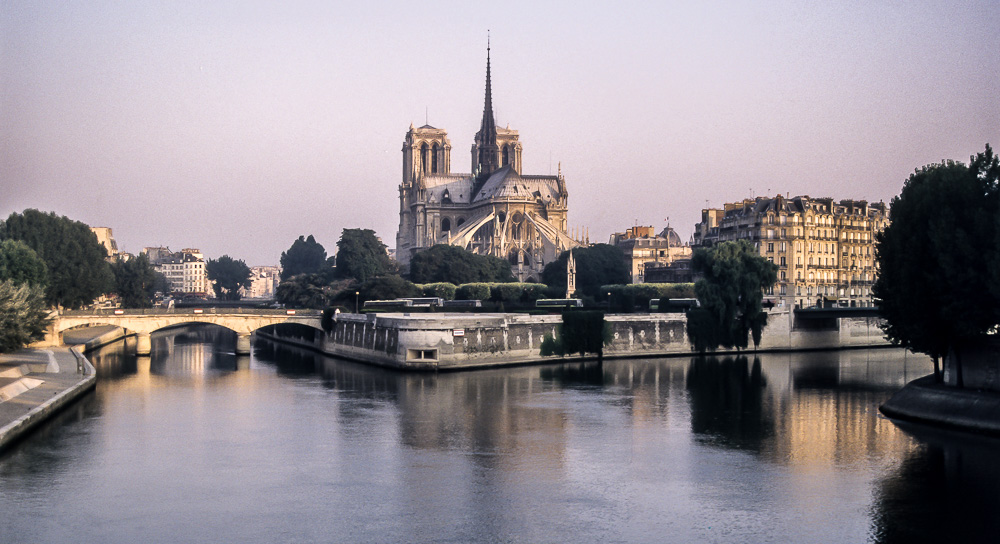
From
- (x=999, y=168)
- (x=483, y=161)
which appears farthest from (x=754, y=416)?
(x=483, y=161)

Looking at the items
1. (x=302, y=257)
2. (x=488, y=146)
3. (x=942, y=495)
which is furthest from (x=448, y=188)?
(x=942, y=495)

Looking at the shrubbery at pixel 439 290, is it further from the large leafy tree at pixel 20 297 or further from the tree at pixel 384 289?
the large leafy tree at pixel 20 297

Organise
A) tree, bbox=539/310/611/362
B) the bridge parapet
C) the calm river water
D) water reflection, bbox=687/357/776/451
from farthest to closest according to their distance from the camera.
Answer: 1. the bridge parapet
2. tree, bbox=539/310/611/362
3. water reflection, bbox=687/357/776/451
4. the calm river water

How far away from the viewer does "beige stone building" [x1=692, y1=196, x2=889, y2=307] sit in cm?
9144

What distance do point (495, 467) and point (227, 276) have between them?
160948 mm

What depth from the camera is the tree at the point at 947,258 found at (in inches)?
1391

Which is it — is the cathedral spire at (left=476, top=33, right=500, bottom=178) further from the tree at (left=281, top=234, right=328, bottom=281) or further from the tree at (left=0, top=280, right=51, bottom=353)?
the tree at (left=0, top=280, right=51, bottom=353)

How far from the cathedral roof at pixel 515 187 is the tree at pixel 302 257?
35.9 m

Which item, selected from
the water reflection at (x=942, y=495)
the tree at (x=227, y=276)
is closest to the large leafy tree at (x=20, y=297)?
the water reflection at (x=942, y=495)

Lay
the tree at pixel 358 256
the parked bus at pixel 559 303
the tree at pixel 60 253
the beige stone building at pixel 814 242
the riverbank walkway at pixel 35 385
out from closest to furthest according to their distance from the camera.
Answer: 1. the riverbank walkway at pixel 35 385
2. the tree at pixel 60 253
3. the parked bus at pixel 559 303
4. the beige stone building at pixel 814 242
5. the tree at pixel 358 256

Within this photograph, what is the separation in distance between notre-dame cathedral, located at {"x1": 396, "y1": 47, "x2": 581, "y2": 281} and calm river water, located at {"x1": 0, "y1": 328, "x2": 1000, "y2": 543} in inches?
3259

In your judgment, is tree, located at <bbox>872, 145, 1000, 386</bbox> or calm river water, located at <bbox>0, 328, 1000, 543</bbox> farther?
tree, located at <bbox>872, 145, 1000, 386</bbox>

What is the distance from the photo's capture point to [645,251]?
126875 millimetres

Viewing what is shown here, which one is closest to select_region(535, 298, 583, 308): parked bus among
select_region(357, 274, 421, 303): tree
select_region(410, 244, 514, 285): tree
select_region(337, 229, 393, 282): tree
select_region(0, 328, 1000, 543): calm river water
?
select_region(357, 274, 421, 303): tree
